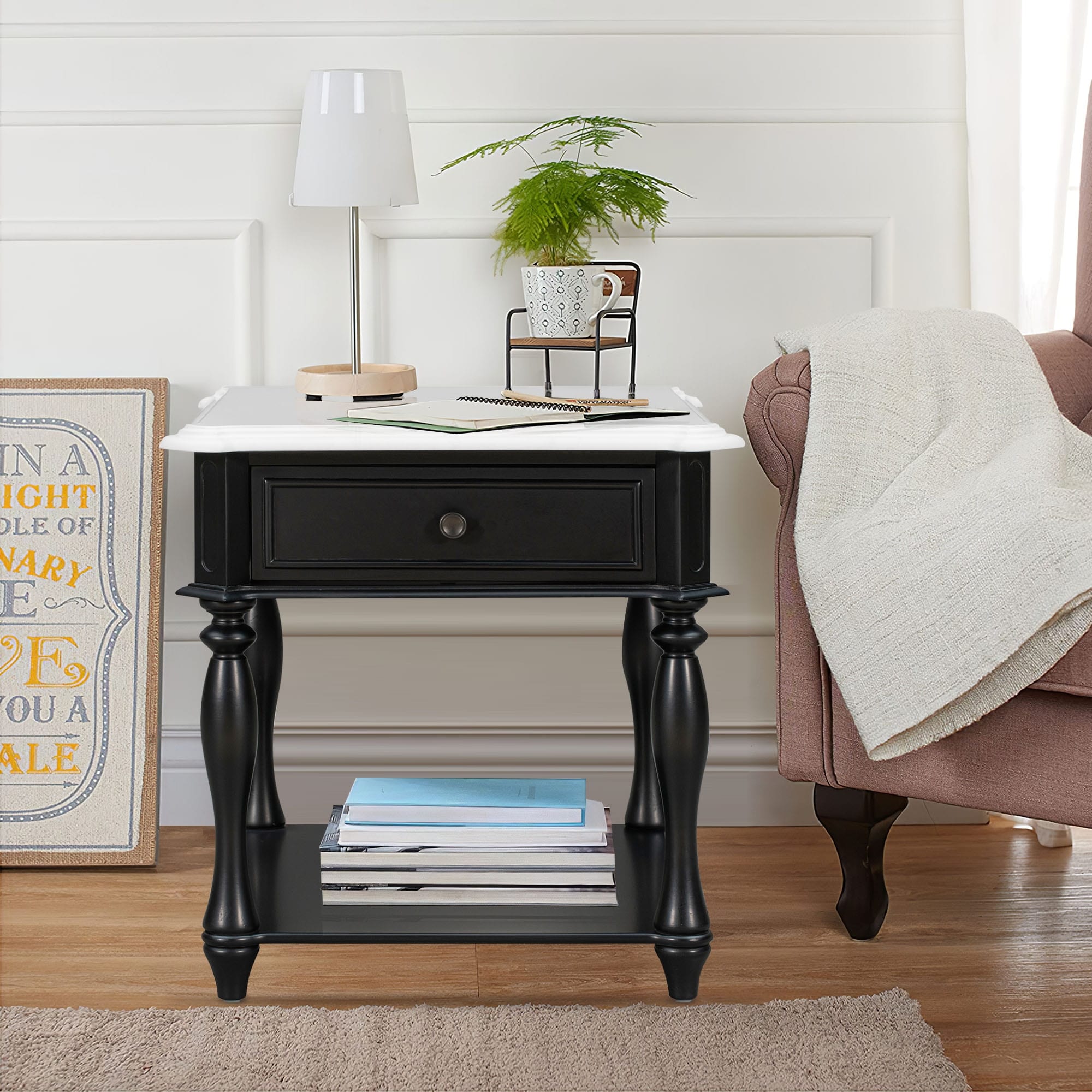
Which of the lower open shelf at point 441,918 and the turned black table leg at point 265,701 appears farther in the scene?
the turned black table leg at point 265,701

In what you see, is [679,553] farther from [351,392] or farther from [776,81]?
[776,81]

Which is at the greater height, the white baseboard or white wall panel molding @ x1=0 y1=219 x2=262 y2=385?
white wall panel molding @ x1=0 y1=219 x2=262 y2=385

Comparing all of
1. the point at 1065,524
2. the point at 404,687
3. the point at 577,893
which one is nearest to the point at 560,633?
the point at 404,687

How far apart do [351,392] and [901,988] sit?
3.16ft

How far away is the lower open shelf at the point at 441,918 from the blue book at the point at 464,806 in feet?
0.34

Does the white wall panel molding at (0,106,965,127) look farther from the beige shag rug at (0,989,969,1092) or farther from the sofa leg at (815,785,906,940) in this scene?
the beige shag rug at (0,989,969,1092)

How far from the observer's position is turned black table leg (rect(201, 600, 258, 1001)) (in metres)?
1.28

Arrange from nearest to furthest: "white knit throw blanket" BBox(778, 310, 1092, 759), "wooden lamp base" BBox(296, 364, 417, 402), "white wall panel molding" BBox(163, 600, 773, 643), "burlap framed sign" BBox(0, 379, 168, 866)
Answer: "white knit throw blanket" BBox(778, 310, 1092, 759) < "wooden lamp base" BBox(296, 364, 417, 402) < "burlap framed sign" BBox(0, 379, 168, 866) < "white wall panel molding" BBox(163, 600, 773, 643)

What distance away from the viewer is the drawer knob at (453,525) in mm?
1261

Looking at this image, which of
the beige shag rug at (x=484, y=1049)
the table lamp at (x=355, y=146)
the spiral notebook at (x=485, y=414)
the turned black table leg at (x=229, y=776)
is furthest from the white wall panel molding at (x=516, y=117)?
the beige shag rug at (x=484, y=1049)

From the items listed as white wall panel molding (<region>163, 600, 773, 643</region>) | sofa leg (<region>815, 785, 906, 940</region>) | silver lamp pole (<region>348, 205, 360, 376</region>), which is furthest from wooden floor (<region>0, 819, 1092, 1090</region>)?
silver lamp pole (<region>348, 205, 360, 376</region>)

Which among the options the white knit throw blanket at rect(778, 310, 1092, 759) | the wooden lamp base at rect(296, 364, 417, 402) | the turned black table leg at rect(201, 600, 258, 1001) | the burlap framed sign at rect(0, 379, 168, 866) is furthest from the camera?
the burlap framed sign at rect(0, 379, 168, 866)

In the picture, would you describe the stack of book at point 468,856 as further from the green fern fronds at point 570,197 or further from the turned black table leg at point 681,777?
the green fern fronds at point 570,197

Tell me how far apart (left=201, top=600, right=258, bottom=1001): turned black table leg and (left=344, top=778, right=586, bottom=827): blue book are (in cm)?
14
